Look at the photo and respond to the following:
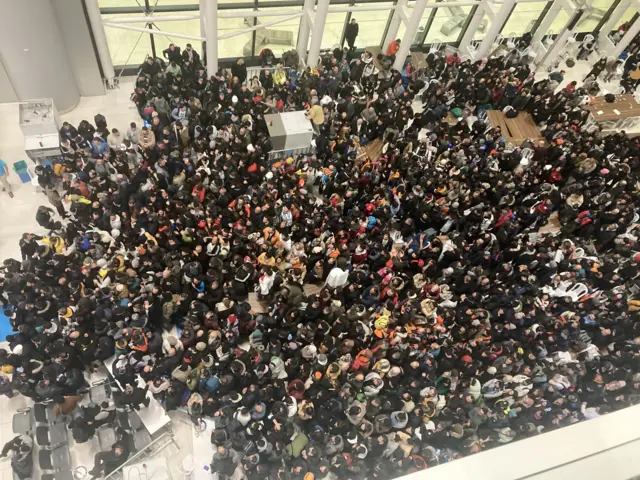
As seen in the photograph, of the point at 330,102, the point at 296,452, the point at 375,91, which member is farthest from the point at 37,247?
the point at 375,91

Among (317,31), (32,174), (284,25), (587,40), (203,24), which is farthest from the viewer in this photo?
(587,40)

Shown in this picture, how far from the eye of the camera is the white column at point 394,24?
1734 centimetres

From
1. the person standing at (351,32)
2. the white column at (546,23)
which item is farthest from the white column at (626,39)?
the person standing at (351,32)

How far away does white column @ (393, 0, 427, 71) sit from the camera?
16.4 m

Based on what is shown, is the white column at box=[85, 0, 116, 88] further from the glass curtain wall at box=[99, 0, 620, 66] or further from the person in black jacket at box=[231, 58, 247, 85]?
the person in black jacket at box=[231, 58, 247, 85]

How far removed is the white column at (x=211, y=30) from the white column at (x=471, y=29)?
31.5ft

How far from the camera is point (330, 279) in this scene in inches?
447

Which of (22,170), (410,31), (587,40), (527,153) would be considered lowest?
(22,170)

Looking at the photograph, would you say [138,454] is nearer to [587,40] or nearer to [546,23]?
[546,23]

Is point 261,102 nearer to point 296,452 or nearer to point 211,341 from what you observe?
point 211,341

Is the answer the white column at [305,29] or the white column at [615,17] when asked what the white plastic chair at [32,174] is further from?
the white column at [615,17]

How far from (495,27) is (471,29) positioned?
42.8 inches

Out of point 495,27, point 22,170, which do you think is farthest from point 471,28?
point 22,170

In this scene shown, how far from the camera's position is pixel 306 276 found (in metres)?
11.9
